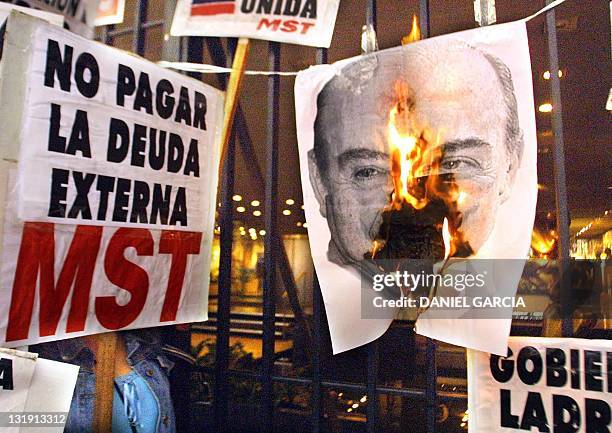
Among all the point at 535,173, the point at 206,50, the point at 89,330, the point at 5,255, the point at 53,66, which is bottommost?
the point at 89,330

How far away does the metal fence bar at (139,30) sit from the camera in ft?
11.9

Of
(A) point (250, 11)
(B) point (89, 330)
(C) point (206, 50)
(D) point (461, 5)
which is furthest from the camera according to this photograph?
(C) point (206, 50)

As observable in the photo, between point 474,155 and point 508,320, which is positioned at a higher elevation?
point 474,155

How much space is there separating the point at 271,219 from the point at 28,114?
154cm

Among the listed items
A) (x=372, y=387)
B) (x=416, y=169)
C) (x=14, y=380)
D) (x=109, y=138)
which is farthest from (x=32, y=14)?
(x=372, y=387)

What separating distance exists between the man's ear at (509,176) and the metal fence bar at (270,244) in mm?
1457

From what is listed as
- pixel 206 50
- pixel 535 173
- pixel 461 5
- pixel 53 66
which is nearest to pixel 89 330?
pixel 53 66

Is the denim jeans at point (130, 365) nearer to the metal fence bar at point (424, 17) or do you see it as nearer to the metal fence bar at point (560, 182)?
the metal fence bar at point (560, 182)

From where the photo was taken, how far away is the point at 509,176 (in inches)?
101

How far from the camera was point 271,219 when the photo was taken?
333 centimetres

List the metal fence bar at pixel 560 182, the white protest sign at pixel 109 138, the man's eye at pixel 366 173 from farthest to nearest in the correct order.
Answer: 1. the man's eye at pixel 366 173
2. the metal fence bar at pixel 560 182
3. the white protest sign at pixel 109 138

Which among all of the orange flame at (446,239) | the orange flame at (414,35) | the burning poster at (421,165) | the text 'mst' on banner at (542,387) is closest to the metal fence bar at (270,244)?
the burning poster at (421,165)

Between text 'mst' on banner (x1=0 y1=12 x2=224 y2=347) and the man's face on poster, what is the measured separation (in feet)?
2.94

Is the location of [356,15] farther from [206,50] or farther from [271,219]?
[271,219]
